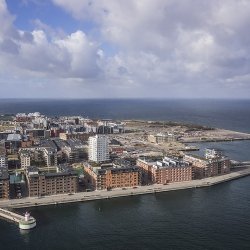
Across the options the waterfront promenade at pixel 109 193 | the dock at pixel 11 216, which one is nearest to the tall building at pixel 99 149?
the waterfront promenade at pixel 109 193

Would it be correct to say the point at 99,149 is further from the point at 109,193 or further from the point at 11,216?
the point at 11,216

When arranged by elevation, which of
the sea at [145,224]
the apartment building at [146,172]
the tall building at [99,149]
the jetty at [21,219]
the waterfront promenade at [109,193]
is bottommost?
the sea at [145,224]

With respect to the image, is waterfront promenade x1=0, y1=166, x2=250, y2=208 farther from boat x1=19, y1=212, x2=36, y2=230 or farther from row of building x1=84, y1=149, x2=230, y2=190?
boat x1=19, y1=212, x2=36, y2=230

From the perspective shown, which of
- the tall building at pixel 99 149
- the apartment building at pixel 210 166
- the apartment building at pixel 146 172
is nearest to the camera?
the apartment building at pixel 146 172

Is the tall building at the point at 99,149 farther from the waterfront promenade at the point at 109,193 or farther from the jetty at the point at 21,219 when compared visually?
the jetty at the point at 21,219

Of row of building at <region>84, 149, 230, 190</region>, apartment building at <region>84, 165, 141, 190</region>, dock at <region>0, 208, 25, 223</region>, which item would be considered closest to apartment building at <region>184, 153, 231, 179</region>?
row of building at <region>84, 149, 230, 190</region>

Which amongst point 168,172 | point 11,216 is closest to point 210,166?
point 168,172

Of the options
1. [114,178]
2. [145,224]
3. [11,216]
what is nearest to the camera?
[145,224]

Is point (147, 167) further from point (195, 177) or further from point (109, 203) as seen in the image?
point (109, 203)
